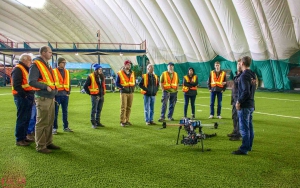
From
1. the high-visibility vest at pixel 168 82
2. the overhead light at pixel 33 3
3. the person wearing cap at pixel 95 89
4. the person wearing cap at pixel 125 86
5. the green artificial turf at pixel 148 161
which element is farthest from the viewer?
the overhead light at pixel 33 3

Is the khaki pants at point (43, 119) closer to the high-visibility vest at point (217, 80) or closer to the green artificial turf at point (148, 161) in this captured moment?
the green artificial turf at point (148, 161)

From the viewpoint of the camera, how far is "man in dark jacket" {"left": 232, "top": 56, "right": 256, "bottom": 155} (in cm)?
498

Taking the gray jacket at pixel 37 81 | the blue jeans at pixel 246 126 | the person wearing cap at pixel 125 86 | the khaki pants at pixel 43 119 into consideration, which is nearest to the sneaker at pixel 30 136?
the khaki pants at pixel 43 119

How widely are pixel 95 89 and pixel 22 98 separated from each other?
2.46 m

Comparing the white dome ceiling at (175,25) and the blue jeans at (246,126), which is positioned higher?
the white dome ceiling at (175,25)

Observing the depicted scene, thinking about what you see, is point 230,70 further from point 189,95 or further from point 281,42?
point 189,95

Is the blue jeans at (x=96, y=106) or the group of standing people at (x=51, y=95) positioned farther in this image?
the blue jeans at (x=96, y=106)

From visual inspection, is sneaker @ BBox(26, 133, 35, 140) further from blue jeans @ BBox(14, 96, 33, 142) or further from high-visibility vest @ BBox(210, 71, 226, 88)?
high-visibility vest @ BBox(210, 71, 226, 88)

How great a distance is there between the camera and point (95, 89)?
8.02 m

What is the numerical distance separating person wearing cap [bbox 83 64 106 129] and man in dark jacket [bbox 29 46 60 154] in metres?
2.63

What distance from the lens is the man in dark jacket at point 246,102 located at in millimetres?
4984

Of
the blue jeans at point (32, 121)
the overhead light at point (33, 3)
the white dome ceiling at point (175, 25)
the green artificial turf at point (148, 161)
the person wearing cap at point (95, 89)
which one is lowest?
the green artificial turf at point (148, 161)

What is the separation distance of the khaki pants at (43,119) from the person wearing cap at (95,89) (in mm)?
2600

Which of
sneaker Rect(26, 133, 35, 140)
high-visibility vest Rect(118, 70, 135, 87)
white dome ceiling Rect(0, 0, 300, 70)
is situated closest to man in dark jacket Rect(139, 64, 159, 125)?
high-visibility vest Rect(118, 70, 135, 87)
